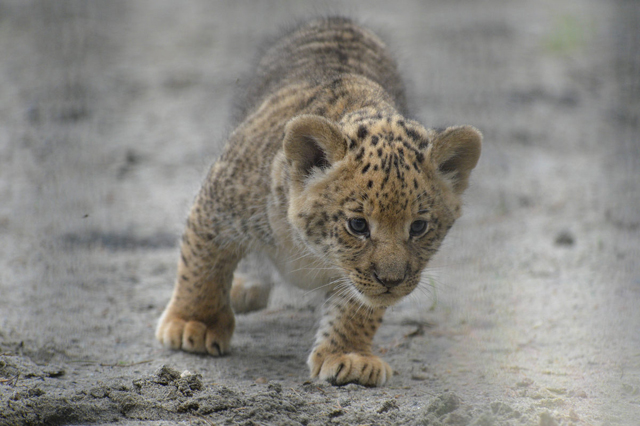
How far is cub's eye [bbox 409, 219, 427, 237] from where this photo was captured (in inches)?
159

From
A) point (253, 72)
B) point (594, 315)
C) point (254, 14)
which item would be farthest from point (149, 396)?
point (254, 14)

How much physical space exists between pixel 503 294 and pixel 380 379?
1869mm

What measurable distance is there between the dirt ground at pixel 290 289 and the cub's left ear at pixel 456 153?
42.9 inches

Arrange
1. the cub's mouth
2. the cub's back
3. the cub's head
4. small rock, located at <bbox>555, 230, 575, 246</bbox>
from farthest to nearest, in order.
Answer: small rock, located at <bbox>555, 230, 575, 246</bbox>, the cub's back, the cub's mouth, the cub's head

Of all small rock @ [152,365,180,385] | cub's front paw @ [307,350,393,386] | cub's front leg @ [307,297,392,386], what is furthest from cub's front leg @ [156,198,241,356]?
small rock @ [152,365,180,385]

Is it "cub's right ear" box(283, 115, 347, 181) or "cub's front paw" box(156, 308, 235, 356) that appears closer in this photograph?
"cub's right ear" box(283, 115, 347, 181)

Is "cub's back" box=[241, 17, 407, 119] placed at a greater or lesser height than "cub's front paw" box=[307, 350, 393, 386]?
greater

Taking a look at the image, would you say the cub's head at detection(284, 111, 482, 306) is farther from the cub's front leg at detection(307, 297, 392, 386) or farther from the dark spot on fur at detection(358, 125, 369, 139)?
the cub's front leg at detection(307, 297, 392, 386)

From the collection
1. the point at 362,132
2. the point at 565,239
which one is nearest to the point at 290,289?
the point at 362,132

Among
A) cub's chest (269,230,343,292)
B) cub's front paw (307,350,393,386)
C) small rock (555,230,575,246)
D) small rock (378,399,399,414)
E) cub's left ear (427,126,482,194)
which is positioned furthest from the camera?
small rock (555,230,575,246)

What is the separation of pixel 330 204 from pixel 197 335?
1.59m

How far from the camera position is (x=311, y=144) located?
13.9 ft

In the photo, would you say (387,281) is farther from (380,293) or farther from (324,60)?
(324,60)

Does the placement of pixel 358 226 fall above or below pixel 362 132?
below
